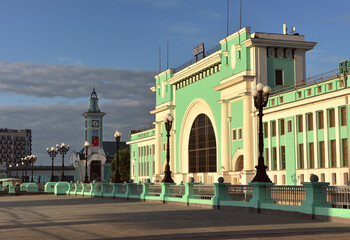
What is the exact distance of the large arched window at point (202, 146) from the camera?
2860 inches

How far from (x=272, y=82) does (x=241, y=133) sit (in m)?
7.10

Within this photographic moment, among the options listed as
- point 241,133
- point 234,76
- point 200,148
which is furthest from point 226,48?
point 200,148

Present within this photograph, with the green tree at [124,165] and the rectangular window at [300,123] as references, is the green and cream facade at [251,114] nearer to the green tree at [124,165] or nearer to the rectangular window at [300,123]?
the rectangular window at [300,123]

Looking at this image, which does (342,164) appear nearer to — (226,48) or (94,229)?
(226,48)

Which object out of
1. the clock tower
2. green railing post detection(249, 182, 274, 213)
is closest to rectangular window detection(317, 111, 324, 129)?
green railing post detection(249, 182, 274, 213)

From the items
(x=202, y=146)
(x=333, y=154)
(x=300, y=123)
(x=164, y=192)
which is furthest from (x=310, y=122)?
(x=164, y=192)

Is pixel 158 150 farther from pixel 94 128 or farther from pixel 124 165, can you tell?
pixel 94 128

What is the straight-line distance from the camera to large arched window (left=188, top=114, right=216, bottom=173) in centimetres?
7266

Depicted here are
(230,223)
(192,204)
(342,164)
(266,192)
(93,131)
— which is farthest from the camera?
(93,131)

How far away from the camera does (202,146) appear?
248 feet

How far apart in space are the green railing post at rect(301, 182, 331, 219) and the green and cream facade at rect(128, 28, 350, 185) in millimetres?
31037

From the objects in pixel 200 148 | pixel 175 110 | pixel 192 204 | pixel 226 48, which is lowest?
pixel 192 204

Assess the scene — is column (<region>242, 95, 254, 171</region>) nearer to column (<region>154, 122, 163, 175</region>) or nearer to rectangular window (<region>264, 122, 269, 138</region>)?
rectangular window (<region>264, 122, 269, 138</region>)

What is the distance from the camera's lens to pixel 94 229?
49.5 ft
